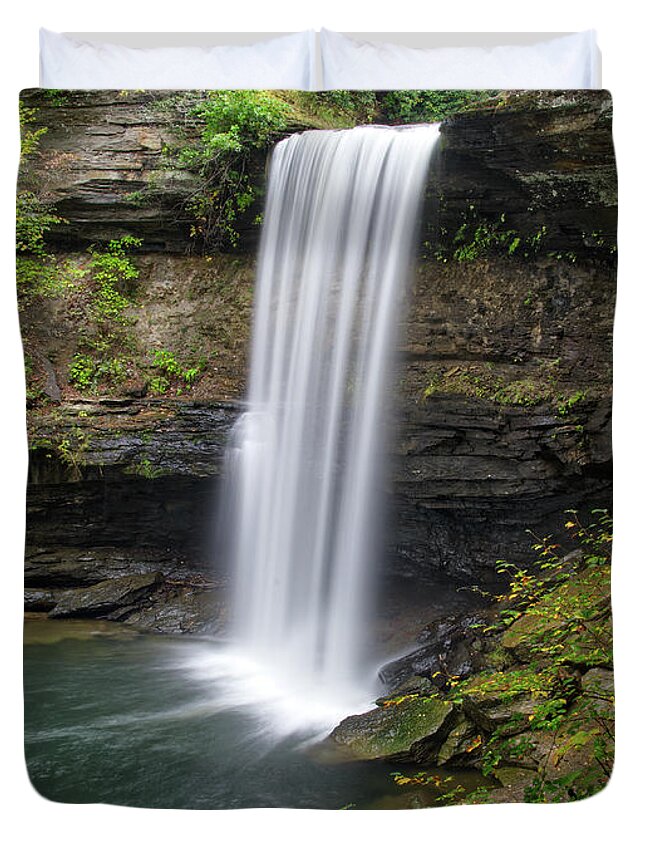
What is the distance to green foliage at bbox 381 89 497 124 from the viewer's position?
12.4 feet

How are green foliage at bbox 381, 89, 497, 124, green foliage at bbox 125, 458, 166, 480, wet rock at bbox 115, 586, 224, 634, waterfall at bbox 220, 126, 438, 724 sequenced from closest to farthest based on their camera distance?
green foliage at bbox 381, 89, 497, 124, waterfall at bbox 220, 126, 438, 724, wet rock at bbox 115, 586, 224, 634, green foliage at bbox 125, 458, 166, 480

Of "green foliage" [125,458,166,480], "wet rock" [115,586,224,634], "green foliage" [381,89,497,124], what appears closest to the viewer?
"green foliage" [381,89,497,124]

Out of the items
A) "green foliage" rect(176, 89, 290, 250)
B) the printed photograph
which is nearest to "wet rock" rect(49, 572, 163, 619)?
the printed photograph

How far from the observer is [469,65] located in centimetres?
388

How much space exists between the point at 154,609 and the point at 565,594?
197 cm

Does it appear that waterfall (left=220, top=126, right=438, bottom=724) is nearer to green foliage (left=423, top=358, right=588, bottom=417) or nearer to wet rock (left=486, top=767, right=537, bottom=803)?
green foliage (left=423, top=358, right=588, bottom=417)

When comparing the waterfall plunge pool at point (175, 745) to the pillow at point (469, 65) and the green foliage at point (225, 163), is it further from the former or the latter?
the pillow at point (469, 65)

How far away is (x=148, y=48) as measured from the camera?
12.8ft

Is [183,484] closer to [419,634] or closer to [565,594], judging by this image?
[419,634]

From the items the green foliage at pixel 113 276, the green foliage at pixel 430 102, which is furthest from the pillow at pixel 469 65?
the green foliage at pixel 113 276

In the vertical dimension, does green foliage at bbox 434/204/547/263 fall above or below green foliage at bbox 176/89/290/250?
below

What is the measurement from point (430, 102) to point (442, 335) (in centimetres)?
104

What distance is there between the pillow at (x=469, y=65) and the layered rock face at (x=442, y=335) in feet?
0.56

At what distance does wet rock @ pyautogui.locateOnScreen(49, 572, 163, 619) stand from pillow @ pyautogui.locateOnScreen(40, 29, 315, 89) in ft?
7.55
